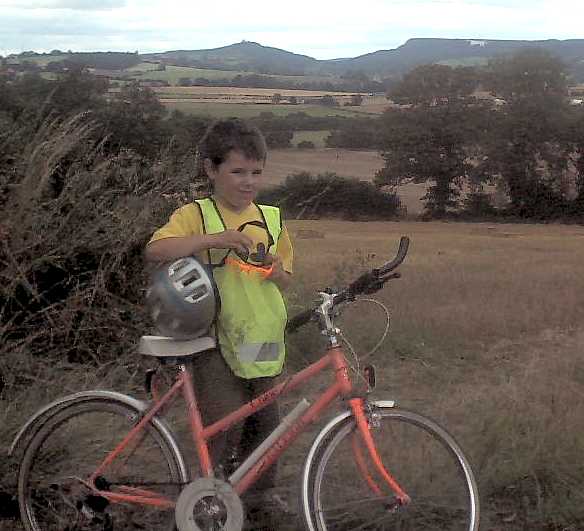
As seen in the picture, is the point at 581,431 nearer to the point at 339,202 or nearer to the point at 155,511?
the point at 155,511

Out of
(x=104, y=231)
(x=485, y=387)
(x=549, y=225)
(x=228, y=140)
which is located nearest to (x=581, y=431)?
(x=485, y=387)

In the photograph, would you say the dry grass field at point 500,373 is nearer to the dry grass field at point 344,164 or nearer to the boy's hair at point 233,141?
the boy's hair at point 233,141

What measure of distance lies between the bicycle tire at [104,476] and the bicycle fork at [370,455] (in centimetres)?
63

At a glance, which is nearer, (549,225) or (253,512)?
(253,512)

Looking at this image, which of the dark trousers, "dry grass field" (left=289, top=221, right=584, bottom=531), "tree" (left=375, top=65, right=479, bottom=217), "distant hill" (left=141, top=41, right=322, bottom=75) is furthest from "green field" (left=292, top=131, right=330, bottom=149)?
the dark trousers

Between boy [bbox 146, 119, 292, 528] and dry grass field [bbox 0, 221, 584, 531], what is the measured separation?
21.6 inches

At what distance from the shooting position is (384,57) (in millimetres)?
98938

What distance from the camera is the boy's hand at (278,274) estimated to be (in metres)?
2.86

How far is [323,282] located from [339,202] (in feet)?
135

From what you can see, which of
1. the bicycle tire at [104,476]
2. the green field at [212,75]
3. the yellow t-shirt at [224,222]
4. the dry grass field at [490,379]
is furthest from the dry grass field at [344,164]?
the bicycle tire at [104,476]

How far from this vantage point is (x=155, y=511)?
9.77ft

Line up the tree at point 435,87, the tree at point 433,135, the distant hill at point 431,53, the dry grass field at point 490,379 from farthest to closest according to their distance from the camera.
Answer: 1. the distant hill at point 431,53
2. the tree at point 435,87
3. the tree at point 433,135
4. the dry grass field at point 490,379

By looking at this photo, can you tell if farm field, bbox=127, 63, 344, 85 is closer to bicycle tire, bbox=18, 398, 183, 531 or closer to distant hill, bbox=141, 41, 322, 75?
distant hill, bbox=141, 41, 322, 75

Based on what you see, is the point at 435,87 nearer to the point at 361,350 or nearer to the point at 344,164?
the point at 344,164
